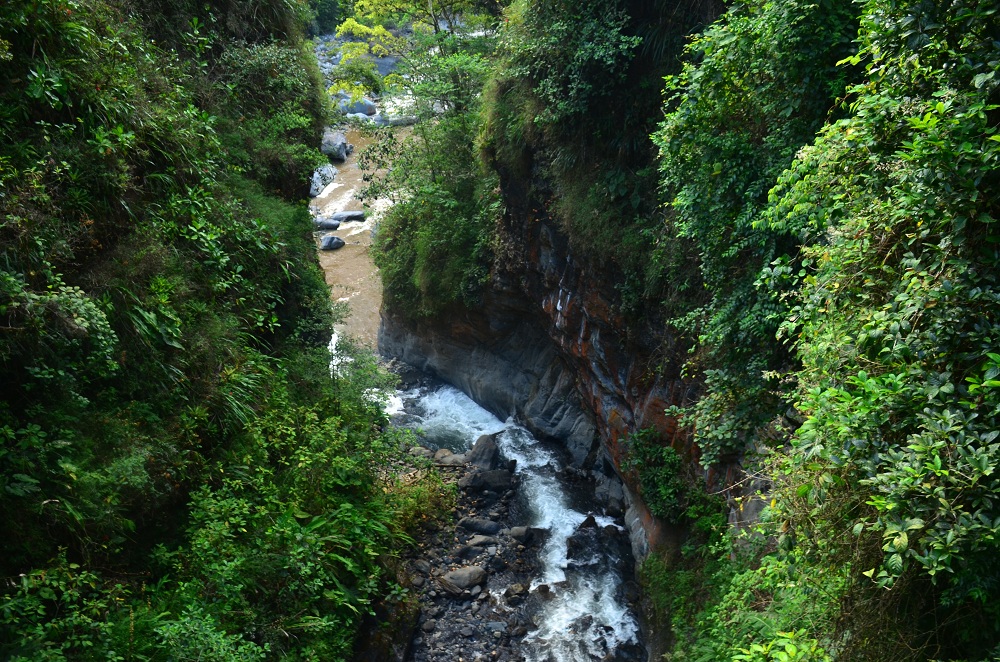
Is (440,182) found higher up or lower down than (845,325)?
lower down

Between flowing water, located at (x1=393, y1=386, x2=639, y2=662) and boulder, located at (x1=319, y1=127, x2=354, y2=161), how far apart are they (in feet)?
57.9

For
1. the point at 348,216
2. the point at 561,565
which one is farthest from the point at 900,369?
the point at 348,216

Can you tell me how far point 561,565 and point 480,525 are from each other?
1974 mm

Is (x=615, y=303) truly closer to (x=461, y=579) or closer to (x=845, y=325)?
(x=461, y=579)

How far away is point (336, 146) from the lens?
31.4 meters

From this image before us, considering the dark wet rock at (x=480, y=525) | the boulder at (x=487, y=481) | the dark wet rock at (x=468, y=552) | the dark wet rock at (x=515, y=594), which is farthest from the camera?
the boulder at (x=487, y=481)

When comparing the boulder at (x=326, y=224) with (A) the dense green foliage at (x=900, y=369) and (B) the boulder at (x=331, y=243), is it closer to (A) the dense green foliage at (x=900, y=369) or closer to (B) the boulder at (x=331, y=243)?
(B) the boulder at (x=331, y=243)

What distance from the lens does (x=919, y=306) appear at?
421 cm

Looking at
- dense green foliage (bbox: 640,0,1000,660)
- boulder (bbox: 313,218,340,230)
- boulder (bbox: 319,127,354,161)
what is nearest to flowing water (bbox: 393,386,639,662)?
dense green foliage (bbox: 640,0,1000,660)

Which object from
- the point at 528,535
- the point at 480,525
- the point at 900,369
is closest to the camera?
the point at 900,369

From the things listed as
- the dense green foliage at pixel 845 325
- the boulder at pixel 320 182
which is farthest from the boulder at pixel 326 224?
the dense green foliage at pixel 845 325

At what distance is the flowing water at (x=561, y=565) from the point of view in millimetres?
11008

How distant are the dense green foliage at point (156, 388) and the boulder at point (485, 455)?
4304 millimetres

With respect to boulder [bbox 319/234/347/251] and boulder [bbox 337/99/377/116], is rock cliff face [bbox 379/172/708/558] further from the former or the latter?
boulder [bbox 337/99/377/116]
